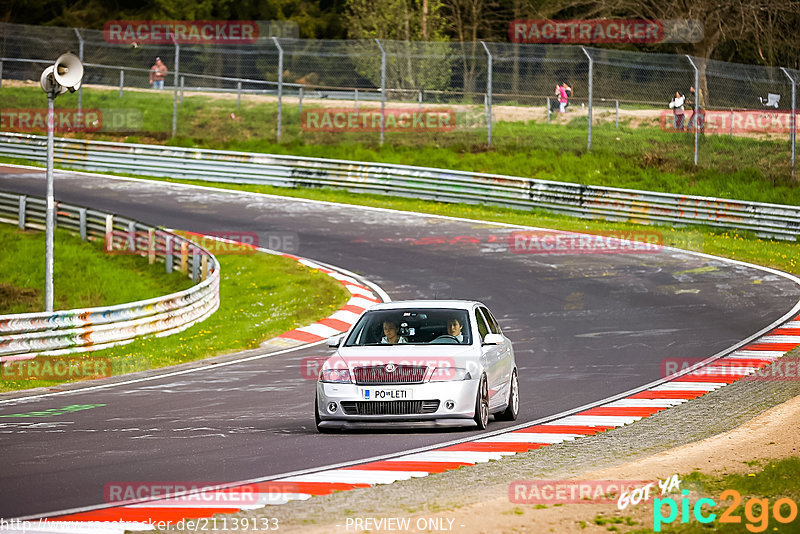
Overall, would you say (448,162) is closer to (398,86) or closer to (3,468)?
(398,86)

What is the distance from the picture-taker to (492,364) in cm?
1157

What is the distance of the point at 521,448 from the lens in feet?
34.2

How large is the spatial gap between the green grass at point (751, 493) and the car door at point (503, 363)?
3343 mm

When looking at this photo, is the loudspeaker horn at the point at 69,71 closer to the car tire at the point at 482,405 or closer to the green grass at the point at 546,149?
the car tire at the point at 482,405

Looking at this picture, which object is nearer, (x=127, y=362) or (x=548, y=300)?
(x=127, y=362)

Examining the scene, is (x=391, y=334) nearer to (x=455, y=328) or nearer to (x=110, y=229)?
(x=455, y=328)

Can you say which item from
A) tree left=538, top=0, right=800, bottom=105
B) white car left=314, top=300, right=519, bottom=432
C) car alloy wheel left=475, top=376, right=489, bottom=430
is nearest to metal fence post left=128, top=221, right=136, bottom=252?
white car left=314, top=300, right=519, bottom=432

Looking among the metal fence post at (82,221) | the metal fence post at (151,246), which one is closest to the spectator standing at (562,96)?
the metal fence post at (151,246)

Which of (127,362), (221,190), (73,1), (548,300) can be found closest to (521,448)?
(127,362)

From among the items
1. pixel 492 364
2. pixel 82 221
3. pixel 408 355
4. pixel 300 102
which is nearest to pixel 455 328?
pixel 492 364

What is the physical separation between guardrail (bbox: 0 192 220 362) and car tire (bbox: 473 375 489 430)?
801 centimetres

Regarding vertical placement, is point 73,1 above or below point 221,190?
above

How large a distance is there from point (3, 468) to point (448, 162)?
27.1 meters

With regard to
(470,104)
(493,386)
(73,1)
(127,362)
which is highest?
(73,1)
